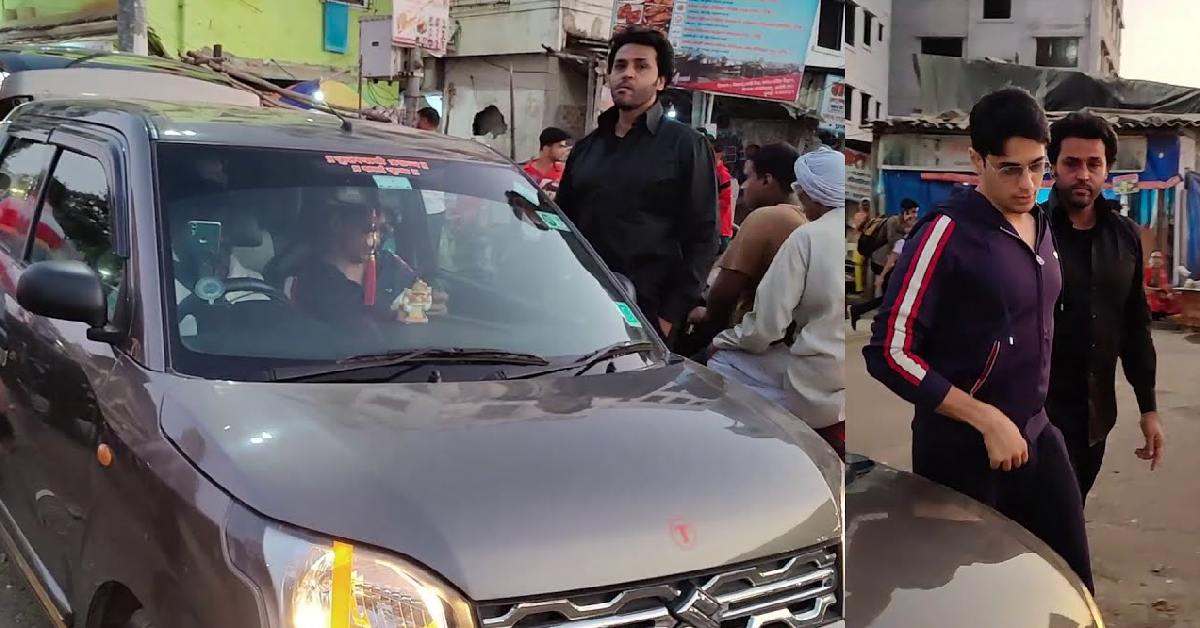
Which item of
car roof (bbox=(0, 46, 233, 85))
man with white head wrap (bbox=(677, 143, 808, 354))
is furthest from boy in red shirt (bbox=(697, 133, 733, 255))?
car roof (bbox=(0, 46, 233, 85))

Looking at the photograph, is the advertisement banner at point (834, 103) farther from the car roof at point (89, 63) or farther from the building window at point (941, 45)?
the car roof at point (89, 63)

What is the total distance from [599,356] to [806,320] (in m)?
0.63

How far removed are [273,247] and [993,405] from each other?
1.75 metres

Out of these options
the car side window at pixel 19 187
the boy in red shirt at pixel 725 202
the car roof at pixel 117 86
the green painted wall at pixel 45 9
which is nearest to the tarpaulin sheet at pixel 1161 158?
the boy in red shirt at pixel 725 202

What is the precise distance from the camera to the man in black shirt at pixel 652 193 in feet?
13.4

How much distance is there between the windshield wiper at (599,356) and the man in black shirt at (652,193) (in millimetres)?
1313

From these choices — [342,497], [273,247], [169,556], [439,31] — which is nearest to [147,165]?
[273,247]

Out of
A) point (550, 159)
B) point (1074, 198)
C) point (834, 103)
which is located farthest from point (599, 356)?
point (550, 159)

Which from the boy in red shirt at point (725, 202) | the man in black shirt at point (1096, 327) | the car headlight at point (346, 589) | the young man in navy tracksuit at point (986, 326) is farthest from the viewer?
the boy in red shirt at point (725, 202)

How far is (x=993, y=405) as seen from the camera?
244cm

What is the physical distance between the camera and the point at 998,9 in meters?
1.90

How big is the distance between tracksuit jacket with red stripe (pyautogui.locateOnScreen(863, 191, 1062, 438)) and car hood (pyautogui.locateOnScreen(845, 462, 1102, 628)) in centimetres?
21

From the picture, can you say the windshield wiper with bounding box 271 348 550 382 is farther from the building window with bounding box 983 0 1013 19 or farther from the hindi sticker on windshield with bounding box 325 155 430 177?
the building window with bounding box 983 0 1013 19

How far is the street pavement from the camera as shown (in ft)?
11.2
